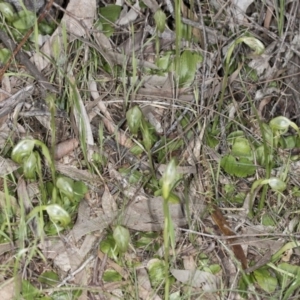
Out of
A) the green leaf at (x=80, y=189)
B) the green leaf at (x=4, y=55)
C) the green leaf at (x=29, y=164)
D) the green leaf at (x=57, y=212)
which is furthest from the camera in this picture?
the green leaf at (x=4, y=55)

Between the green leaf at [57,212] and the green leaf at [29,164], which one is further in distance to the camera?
the green leaf at [29,164]

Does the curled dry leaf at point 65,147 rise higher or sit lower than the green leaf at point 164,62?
lower

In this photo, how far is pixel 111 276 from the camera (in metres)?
1.34

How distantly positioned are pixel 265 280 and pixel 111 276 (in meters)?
0.34

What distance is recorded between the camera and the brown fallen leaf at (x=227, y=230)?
1.36 metres

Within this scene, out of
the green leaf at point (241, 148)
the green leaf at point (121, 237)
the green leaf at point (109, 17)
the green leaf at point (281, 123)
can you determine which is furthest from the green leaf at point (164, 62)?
the green leaf at point (121, 237)

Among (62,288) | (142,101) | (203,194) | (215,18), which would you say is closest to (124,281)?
(62,288)

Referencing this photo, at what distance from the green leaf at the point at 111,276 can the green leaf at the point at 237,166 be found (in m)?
0.37

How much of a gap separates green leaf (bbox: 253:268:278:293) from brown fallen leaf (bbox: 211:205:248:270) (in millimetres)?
31

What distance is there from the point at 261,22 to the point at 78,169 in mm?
653

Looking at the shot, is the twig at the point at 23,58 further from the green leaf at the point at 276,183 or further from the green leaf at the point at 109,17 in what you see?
the green leaf at the point at 276,183

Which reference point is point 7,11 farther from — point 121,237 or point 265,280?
point 265,280

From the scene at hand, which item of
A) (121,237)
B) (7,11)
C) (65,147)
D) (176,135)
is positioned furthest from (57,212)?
(7,11)

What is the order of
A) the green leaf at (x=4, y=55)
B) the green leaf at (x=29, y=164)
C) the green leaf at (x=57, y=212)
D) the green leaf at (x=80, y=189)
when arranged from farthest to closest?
the green leaf at (x=4, y=55), the green leaf at (x=80, y=189), the green leaf at (x=29, y=164), the green leaf at (x=57, y=212)
